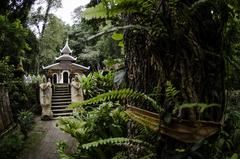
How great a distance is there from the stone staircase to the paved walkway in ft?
4.69

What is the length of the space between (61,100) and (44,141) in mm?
5276

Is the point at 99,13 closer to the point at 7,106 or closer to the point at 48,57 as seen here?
the point at 7,106

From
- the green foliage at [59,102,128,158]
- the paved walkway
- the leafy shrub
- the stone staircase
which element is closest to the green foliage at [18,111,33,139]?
the paved walkway

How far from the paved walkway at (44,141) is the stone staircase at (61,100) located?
4.69 feet

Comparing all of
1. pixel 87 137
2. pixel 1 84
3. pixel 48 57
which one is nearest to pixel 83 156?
pixel 87 137

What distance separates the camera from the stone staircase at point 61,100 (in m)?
13.1

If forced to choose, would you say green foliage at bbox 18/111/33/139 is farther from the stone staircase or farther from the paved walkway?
the stone staircase

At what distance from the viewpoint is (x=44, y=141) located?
9.37m

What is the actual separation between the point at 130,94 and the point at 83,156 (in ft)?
11.3

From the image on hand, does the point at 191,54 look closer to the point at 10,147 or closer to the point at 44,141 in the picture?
the point at 10,147

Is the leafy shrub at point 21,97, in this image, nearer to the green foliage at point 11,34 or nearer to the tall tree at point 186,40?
the green foliage at point 11,34

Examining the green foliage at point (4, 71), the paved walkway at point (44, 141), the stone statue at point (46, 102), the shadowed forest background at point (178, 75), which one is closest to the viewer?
the shadowed forest background at point (178, 75)

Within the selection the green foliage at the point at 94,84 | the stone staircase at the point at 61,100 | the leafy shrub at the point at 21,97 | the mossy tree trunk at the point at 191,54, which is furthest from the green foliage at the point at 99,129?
the stone staircase at the point at 61,100

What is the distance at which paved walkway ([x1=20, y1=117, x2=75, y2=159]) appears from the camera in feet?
26.6
